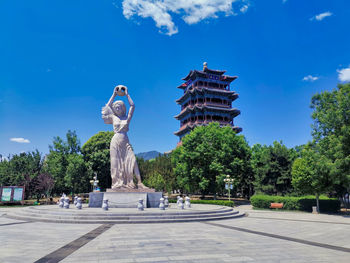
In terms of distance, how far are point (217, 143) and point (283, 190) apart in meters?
9.64

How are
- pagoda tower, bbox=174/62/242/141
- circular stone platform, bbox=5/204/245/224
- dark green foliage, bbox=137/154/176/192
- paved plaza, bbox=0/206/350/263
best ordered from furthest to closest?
pagoda tower, bbox=174/62/242/141 < dark green foliage, bbox=137/154/176/192 < circular stone platform, bbox=5/204/245/224 < paved plaza, bbox=0/206/350/263

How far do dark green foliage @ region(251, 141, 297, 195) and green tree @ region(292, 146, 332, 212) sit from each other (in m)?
7.05

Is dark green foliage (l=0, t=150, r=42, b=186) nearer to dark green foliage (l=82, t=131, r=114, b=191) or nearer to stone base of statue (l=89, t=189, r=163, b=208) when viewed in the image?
dark green foliage (l=82, t=131, r=114, b=191)

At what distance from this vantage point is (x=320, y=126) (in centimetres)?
2112

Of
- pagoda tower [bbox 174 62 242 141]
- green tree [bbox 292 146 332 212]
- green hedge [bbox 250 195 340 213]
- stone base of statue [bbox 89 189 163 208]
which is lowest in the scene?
green hedge [bbox 250 195 340 213]

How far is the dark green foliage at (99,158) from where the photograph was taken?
35906 mm

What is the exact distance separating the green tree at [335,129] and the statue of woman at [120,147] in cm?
1416

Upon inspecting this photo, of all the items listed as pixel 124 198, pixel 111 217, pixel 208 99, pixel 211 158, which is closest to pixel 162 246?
pixel 111 217

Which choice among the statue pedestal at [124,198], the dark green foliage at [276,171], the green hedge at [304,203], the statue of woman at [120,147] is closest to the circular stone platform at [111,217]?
the statue pedestal at [124,198]

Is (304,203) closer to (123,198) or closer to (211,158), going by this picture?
(211,158)

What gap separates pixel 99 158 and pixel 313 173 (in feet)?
90.1

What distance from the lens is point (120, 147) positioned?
57.1 ft

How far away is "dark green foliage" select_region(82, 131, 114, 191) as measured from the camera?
3591cm

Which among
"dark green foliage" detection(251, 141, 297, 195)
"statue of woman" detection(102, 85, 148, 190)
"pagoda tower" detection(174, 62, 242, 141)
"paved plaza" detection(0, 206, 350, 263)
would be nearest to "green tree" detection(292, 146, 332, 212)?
"dark green foliage" detection(251, 141, 297, 195)
